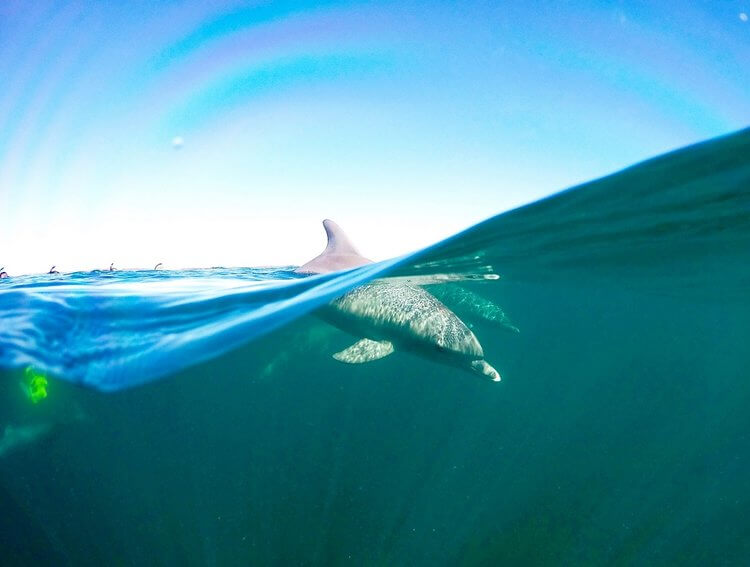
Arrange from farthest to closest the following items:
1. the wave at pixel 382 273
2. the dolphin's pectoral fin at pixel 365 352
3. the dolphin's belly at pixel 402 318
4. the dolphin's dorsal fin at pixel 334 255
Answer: the dolphin's dorsal fin at pixel 334 255
the dolphin's pectoral fin at pixel 365 352
the dolphin's belly at pixel 402 318
the wave at pixel 382 273

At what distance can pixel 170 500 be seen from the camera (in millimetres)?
9828

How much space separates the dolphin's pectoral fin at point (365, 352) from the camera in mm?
7824

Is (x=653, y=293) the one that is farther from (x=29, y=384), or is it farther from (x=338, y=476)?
(x=29, y=384)

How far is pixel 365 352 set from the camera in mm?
8047

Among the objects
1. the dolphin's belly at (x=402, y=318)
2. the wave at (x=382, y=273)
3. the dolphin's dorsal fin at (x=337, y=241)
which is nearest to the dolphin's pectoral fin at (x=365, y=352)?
the dolphin's belly at (x=402, y=318)

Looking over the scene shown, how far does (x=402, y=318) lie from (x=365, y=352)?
107cm

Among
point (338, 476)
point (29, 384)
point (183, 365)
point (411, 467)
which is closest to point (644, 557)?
point (411, 467)

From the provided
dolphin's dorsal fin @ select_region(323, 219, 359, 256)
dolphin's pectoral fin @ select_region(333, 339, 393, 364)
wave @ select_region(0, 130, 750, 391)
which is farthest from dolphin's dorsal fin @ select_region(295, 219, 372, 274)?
dolphin's pectoral fin @ select_region(333, 339, 393, 364)

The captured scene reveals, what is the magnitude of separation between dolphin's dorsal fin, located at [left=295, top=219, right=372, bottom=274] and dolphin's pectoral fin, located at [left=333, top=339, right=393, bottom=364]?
5.66 feet

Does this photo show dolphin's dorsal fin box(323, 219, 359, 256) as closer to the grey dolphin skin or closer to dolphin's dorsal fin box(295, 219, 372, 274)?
dolphin's dorsal fin box(295, 219, 372, 274)

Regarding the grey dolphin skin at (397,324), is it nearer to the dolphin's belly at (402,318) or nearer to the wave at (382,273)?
the dolphin's belly at (402,318)

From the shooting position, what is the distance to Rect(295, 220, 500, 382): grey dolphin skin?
7645 mm

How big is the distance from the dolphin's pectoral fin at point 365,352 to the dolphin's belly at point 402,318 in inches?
7.5

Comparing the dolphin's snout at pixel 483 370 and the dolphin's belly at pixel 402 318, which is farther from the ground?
the dolphin's belly at pixel 402 318
